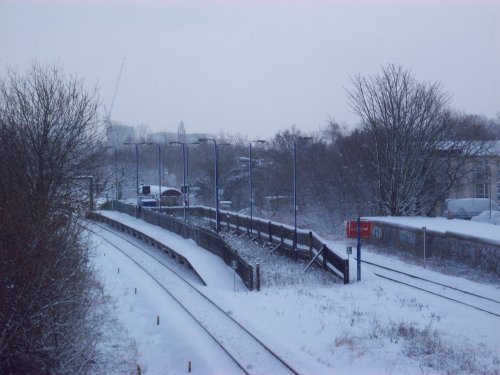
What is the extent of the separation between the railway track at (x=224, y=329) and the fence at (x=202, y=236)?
1931mm

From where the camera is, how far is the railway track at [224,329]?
11789 millimetres

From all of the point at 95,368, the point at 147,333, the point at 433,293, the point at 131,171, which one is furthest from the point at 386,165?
the point at 131,171

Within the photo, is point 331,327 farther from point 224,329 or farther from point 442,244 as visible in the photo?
point 442,244

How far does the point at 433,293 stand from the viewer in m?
18.9

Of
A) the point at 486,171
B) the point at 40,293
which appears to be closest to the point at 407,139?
the point at 486,171

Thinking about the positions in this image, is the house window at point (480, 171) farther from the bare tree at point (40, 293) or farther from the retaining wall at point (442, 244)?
the bare tree at point (40, 293)

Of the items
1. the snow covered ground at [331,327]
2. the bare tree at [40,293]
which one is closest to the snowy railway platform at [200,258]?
the snow covered ground at [331,327]

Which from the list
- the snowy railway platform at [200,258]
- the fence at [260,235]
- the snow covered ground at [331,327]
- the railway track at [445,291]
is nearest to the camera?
the snow covered ground at [331,327]

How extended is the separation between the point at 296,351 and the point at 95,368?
4.25 metres

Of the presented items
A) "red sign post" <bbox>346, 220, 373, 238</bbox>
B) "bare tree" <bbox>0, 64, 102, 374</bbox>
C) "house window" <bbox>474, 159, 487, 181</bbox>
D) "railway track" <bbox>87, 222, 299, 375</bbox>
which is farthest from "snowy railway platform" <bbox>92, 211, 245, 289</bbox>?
"house window" <bbox>474, 159, 487, 181</bbox>

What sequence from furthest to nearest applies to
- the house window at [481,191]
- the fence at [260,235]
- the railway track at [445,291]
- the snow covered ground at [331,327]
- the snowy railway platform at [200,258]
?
the house window at [481,191]
the fence at [260,235]
the snowy railway platform at [200,258]
the railway track at [445,291]
the snow covered ground at [331,327]

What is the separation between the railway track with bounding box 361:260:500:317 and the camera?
16766mm

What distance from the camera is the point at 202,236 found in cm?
2947

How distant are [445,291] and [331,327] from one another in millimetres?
6391
